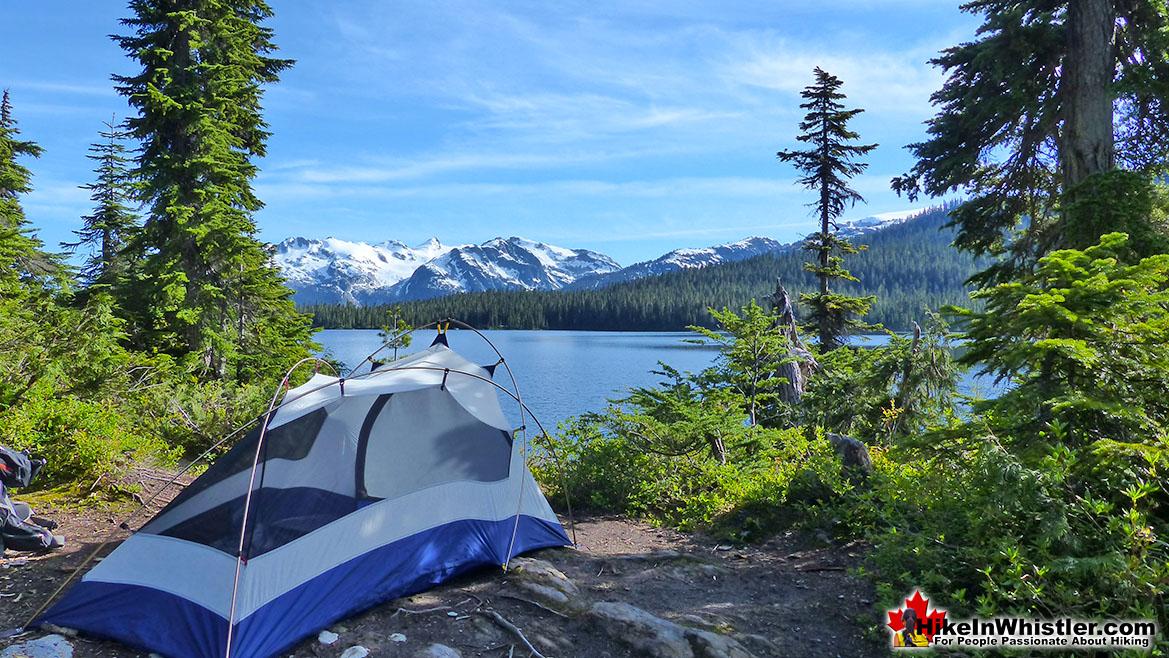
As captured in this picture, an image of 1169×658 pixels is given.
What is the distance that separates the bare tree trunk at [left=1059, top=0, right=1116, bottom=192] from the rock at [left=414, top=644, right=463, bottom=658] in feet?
28.9

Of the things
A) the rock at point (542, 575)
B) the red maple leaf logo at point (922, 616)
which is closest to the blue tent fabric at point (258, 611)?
the rock at point (542, 575)

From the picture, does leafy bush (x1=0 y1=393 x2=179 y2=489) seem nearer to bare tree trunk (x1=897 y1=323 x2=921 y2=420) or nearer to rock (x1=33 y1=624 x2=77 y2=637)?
rock (x1=33 y1=624 x2=77 y2=637)

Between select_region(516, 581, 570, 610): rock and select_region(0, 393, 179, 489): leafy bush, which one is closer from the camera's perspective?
select_region(516, 581, 570, 610): rock

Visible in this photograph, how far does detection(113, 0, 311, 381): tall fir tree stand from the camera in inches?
486

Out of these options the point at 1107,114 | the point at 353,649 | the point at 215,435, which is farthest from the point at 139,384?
the point at 1107,114

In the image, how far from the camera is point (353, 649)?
379 centimetres

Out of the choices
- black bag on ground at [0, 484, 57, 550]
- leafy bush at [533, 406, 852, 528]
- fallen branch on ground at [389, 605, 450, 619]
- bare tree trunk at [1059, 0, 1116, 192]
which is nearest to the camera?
fallen branch on ground at [389, 605, 450, 619]

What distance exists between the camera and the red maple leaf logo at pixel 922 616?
364 centimetres

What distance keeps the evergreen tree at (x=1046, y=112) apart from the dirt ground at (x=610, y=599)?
558 centimetres

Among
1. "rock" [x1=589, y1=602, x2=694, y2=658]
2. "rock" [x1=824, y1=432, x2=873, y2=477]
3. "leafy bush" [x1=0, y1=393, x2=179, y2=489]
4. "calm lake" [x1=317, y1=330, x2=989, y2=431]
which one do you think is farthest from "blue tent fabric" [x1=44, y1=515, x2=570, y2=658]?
"calm lake" [x1=317, y1=330, x2=989, y2=431]

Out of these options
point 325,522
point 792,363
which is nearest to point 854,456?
point 792,363

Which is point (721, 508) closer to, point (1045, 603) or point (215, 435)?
point (1045, 603)

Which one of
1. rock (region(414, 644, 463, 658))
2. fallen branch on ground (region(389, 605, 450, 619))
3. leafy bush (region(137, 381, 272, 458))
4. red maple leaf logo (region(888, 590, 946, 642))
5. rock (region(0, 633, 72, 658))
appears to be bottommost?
fallen branch on ground (region(389, 605, 450, 619))

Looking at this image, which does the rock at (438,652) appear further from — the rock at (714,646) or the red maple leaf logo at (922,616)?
the red maple leaf logo at (922,616)
